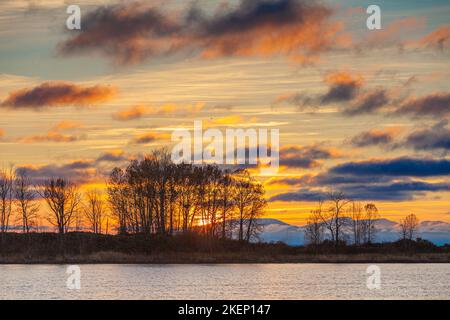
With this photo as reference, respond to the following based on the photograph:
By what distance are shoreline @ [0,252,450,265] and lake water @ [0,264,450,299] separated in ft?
38.0

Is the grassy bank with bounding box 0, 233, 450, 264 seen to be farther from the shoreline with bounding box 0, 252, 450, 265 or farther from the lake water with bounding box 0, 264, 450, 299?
the lake water with bounding box 0, 264, 450, 299

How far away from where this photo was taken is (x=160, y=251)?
10588 centimetres

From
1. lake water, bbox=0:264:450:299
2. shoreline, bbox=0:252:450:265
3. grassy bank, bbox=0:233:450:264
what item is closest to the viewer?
lake water, bbox=0:264:450:299

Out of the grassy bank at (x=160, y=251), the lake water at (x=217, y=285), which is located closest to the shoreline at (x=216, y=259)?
the grassy bank at (x=160, y=251)

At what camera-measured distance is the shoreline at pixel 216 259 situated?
10382 cm

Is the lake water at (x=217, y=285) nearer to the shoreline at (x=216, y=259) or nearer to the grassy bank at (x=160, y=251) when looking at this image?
the shoreline at (x=216, y=259)

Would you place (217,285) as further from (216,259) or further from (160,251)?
(216,259)

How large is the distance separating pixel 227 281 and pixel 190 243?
114ft

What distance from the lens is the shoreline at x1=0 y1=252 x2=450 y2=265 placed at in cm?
10382

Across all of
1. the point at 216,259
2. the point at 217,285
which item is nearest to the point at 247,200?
the point at 216,259

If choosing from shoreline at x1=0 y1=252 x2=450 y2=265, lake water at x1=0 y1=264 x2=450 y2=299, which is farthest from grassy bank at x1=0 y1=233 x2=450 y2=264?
lake water at x1=0 y1=264 x2=450 y2=299

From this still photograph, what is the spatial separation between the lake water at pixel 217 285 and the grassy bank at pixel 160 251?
1275 centimetres
